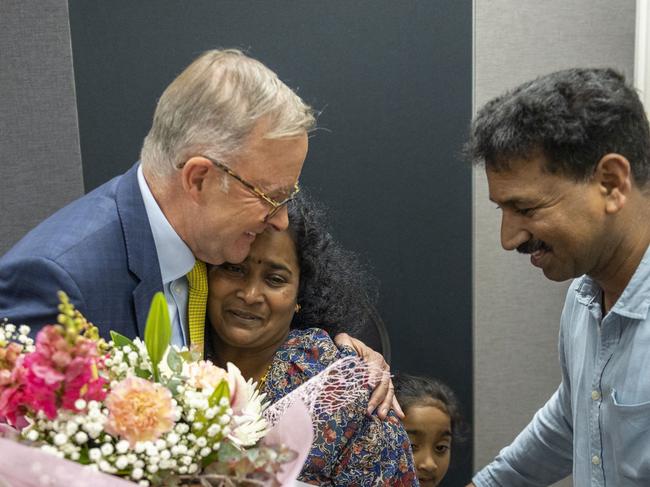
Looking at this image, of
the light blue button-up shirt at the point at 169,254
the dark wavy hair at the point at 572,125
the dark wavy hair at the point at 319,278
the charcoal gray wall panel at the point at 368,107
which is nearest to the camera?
the dark wavy hair at the point at 572,125

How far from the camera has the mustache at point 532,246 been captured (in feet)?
5.80

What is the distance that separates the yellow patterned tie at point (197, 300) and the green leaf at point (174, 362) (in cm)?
79

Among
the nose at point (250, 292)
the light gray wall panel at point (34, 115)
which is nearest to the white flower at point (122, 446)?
A: the nose at point (250, 292)

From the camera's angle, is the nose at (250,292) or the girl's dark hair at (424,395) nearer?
the nose at (250,292)

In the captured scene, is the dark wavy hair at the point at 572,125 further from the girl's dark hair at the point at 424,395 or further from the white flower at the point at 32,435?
the girl's dark hair at the point at 424,395

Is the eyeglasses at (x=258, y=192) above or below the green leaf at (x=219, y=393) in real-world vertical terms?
above

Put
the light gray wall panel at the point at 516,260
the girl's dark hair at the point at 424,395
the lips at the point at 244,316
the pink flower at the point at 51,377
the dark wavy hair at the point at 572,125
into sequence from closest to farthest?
the pink flower at the point at 51,377 < the dark wavy hair at the point at 572,125 < the lips at the point at 244,316 < the girl's dark hair at the point at 424,395 < the light gray wall panel at the point at 516,260

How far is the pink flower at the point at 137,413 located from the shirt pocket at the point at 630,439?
99 centimetres

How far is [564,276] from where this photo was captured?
1.79m

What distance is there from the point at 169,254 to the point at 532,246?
2.46 ft

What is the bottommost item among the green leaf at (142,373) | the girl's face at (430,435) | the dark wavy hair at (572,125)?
the girl's face at (430,435)

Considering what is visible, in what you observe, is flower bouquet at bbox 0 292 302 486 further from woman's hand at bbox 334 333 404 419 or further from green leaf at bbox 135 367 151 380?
woman's hand at bbox 334 333 404 419

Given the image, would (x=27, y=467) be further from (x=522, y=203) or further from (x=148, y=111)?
(x=148, y=111)

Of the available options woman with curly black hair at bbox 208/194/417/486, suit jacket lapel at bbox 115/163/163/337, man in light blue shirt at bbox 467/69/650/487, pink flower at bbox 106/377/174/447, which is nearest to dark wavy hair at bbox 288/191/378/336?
woman with curly black hair at bbox 208/194/417/486
